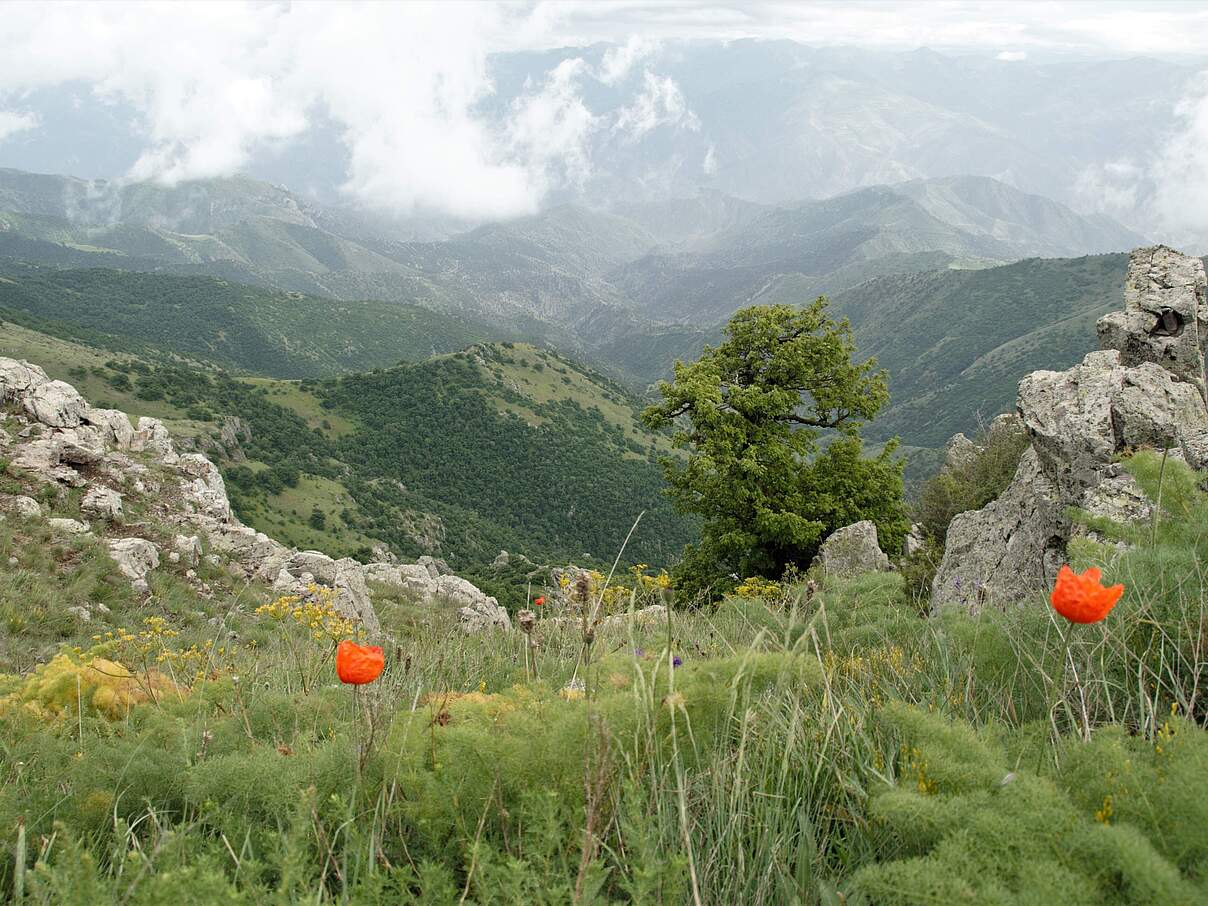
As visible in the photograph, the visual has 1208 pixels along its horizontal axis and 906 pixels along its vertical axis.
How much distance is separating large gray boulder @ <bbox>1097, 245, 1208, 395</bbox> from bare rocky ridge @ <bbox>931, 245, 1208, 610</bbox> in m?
0.04

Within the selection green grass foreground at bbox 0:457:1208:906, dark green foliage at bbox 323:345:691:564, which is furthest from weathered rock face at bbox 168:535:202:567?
dark green foliage at bbox 323:345:691:564

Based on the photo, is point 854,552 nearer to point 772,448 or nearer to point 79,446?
point 772,448

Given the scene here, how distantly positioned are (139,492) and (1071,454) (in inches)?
763

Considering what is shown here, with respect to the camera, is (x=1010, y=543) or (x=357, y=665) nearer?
(x=357, y=665)

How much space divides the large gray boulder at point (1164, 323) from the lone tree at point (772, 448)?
23.0 ft

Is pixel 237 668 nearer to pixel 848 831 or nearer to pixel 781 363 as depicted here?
pixel 848 831

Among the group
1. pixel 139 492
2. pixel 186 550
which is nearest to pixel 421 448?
pixel 139 492

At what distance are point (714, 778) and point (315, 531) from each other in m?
66.0

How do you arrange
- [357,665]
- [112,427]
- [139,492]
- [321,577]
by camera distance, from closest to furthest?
[357,665], [321,577], [139,492], [112,427]

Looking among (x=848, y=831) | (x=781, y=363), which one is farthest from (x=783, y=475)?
(x=848, y=831)

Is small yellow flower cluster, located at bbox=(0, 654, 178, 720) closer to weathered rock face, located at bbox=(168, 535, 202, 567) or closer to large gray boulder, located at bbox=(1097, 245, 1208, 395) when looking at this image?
large gray boulder, located at bbox=(1097, 245, 1208, 395)

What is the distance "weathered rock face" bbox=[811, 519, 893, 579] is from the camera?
12.0m

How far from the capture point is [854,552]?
1254 cm

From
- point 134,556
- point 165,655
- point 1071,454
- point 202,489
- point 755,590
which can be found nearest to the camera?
point 165,655
